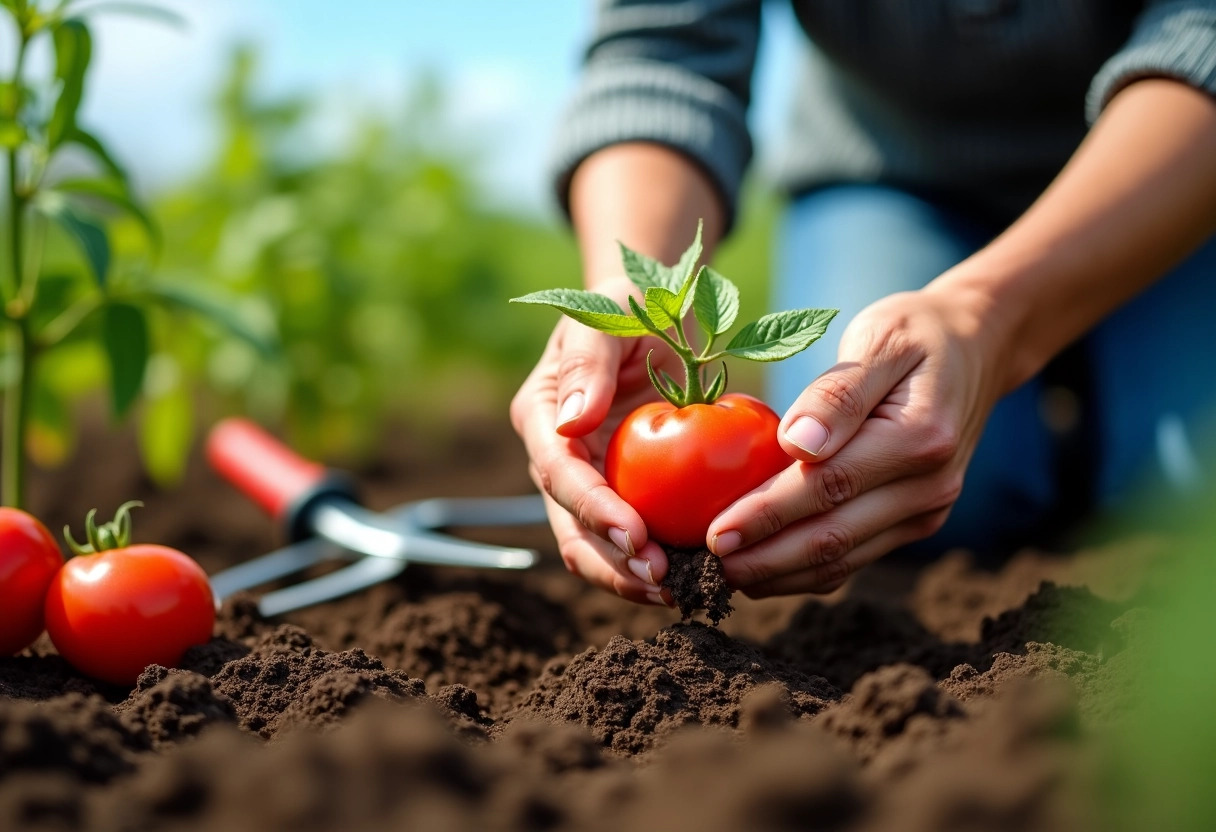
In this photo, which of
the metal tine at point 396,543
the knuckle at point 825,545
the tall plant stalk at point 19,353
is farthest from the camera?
the metal tine at point 396,543

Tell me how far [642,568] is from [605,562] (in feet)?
0.47

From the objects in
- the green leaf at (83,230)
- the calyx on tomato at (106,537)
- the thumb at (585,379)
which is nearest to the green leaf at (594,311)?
the thumb at (585,379)

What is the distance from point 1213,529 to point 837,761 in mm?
411

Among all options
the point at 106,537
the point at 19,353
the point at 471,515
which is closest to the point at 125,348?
the point at 19,353

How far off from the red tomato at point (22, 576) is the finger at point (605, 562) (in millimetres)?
813

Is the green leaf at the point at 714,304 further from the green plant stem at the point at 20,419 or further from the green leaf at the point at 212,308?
the green plant stem at the point at 20,419

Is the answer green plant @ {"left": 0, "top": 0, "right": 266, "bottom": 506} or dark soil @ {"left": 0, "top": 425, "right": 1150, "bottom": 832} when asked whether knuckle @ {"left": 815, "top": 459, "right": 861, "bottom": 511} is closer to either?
dark soil @ {"left": 0, "top": 425, "right": 1150, "bottom": 832}

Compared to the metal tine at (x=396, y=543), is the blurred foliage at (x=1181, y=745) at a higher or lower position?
lower

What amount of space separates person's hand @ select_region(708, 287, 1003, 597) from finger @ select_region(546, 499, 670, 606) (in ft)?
0.36

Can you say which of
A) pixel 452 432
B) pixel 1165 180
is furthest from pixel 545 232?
pixel 1165 180

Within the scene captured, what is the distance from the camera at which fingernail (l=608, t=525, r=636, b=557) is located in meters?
1.52

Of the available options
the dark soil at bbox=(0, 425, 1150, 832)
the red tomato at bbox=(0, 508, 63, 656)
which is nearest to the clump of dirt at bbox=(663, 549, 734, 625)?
the dark soil at bbox=(0, 425, 1150, 832)

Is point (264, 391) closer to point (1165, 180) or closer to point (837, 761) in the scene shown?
point (1165, 180)

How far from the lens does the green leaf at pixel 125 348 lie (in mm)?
2100
